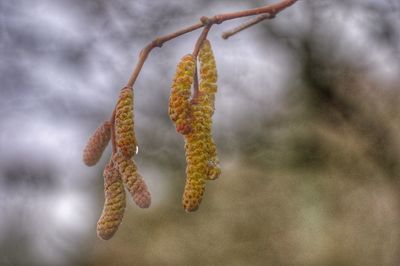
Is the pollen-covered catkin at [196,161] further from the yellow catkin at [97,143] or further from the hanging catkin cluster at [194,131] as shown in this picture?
the yellow catkin at [97,143]

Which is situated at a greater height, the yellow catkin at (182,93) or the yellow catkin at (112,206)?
the yellow catkin at (182,93)

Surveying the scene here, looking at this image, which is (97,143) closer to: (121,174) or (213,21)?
(121,174)

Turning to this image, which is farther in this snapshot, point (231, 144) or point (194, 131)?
point (231, 144)

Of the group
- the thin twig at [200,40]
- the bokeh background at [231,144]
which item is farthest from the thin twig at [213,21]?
the bokeh background at [231,144]

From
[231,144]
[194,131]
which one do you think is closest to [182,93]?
[194,131]

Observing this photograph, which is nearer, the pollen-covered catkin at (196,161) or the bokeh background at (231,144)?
the pollen-covered catkin at (196,161)

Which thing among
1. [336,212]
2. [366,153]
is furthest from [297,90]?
[336,212]
